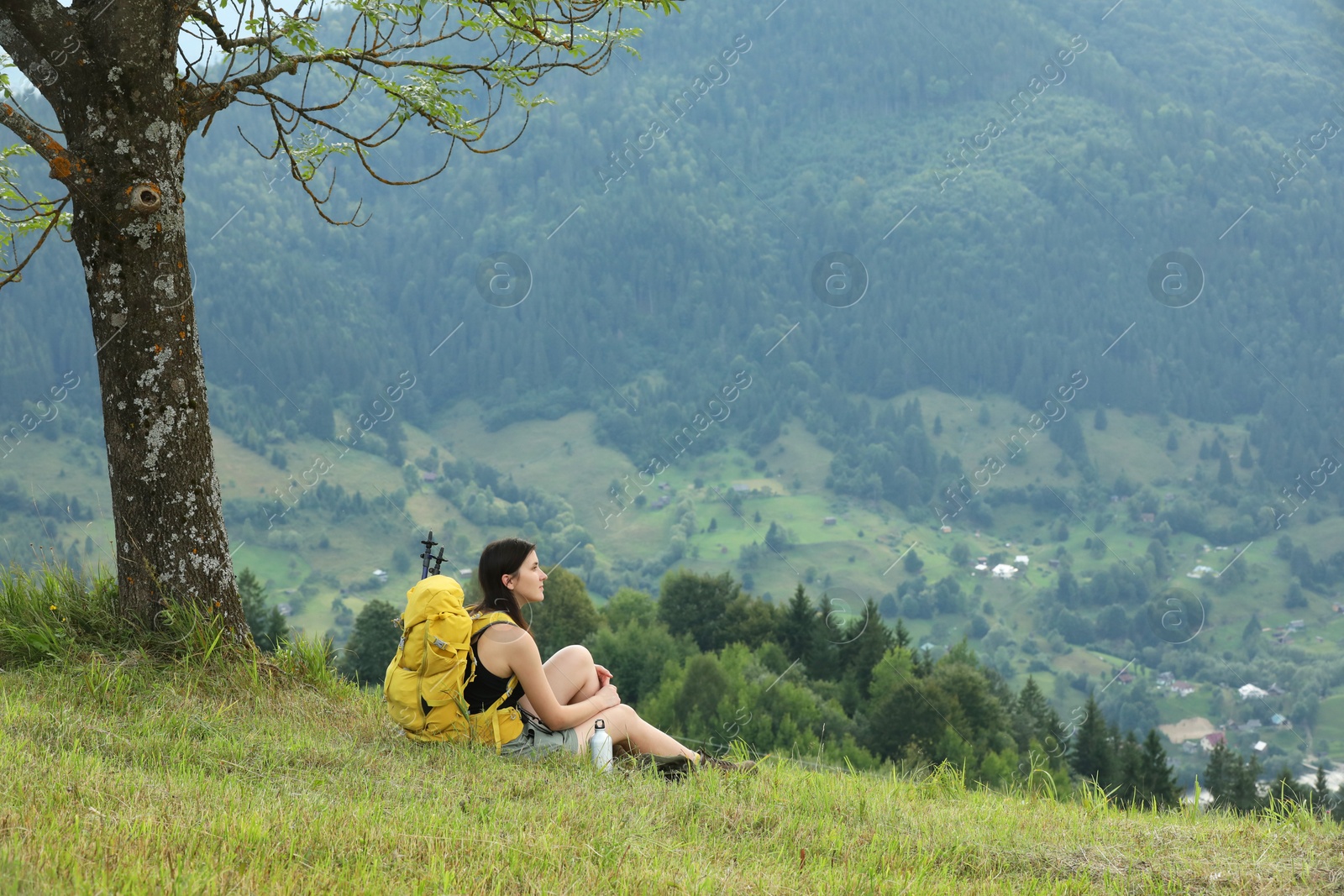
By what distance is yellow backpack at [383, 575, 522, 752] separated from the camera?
17.5 ft

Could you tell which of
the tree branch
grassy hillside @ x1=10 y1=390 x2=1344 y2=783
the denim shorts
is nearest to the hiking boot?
the denim shorts

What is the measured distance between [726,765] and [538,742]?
1.00 meters

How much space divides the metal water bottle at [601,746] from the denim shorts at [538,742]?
85mm

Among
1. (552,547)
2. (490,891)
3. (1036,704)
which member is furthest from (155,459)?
(552,547)

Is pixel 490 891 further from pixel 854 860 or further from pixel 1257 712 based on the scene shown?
pixel 1257 712

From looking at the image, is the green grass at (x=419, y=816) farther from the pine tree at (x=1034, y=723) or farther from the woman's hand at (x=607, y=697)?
the pine tree at (x=1034, y=723)

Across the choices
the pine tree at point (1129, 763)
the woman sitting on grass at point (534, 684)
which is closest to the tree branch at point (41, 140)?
the woman sitting on grass at point (534, 684)

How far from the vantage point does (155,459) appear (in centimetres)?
646

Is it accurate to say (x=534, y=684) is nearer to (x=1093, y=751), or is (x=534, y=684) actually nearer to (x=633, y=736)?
(x=633, y=736)

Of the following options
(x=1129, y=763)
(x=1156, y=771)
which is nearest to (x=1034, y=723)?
(x=1129, y=763)

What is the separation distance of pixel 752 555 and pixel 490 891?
557 ft

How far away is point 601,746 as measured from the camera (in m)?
5.57

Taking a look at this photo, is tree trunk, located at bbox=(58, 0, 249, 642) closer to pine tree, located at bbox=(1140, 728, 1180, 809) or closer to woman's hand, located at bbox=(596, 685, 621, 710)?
woman's hand, located at bbox=(596, 685, 621, 710)

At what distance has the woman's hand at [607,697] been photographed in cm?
571
